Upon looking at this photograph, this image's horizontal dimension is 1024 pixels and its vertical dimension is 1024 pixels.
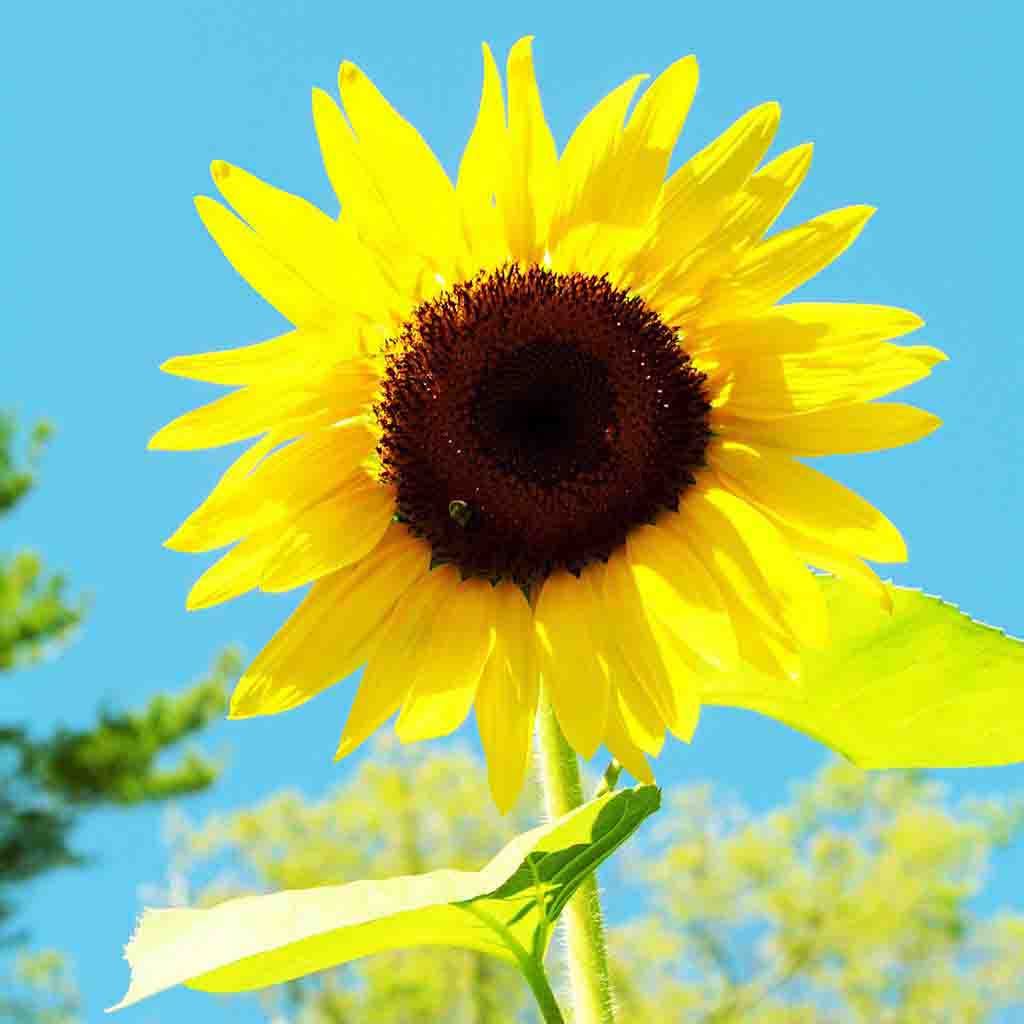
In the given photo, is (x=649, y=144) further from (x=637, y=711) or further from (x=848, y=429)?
(x=637, y=711)

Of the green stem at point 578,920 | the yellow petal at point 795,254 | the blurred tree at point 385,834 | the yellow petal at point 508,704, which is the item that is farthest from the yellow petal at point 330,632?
the blurred tree at point 385,834

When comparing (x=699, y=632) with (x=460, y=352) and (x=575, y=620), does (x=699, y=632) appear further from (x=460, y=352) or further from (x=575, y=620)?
(x=460, y=352)

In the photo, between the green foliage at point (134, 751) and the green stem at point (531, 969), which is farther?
the green foliage at point (134, 751)

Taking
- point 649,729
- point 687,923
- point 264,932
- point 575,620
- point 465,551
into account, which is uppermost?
point 687,923

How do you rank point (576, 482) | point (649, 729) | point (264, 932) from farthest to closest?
point (576, 482), point (649, 729), point (264, 932)

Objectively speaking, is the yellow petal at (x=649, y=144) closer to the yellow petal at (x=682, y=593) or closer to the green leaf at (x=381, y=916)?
the yellow petal at (x=682, y=593)

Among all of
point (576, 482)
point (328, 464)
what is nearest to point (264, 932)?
point (328, 464)
